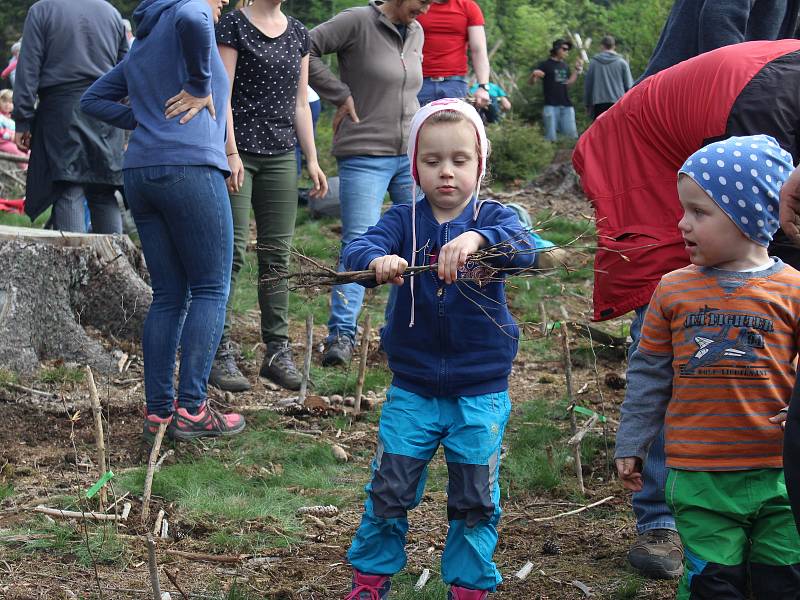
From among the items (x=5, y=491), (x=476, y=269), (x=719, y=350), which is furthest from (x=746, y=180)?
(x=5, y=491)

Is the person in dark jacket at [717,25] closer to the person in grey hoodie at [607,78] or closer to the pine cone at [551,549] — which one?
the pine cone at [551,549]

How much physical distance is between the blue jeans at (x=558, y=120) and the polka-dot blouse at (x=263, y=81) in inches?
513

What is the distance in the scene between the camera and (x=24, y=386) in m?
A: 5.59

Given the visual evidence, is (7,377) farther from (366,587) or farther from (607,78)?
(607,78)

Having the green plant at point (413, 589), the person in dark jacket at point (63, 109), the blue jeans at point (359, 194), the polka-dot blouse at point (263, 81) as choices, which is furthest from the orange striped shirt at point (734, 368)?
the person in dark jacket at point (63, 109)

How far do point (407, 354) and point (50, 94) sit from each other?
15.3ft

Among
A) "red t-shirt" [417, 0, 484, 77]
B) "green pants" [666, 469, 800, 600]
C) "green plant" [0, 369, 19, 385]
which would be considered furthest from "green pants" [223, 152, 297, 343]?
"green pants" [666, 469, 800, 600]

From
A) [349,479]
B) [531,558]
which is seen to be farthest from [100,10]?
[531,558]

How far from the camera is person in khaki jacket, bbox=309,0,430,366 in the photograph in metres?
6.25

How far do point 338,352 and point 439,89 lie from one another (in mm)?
2136

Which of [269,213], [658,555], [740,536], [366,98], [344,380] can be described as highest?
[366,98]

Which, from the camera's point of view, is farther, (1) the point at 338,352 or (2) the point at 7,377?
(1) the point at 338,352

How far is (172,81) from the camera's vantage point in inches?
185

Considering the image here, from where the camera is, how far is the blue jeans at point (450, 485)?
322cm
